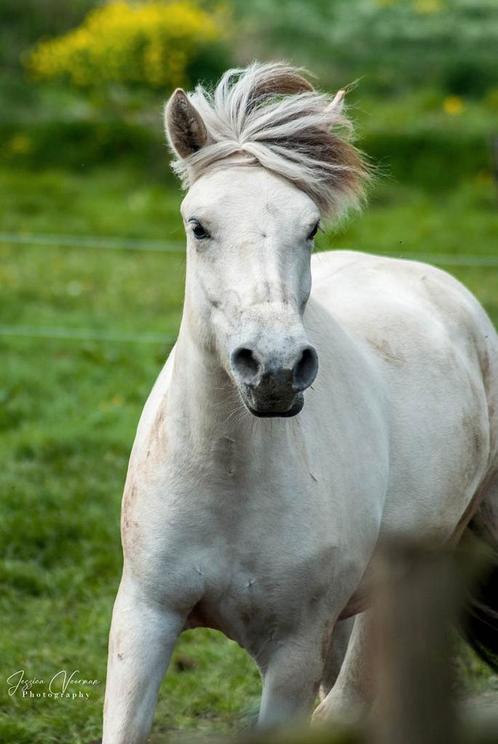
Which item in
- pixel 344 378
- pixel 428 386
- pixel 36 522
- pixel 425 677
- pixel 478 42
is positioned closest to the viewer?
pixel 425 677

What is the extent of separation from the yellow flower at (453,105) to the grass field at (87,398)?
6.49 ft

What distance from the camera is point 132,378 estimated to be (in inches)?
314

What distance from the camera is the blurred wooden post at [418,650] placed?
4.26ft

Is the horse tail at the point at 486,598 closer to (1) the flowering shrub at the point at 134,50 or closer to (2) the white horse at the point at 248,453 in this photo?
(2) the white horse at the point at 248,453

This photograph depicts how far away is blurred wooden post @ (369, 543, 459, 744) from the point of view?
1.30 meters

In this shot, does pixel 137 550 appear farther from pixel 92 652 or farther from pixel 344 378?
pixel 92 652

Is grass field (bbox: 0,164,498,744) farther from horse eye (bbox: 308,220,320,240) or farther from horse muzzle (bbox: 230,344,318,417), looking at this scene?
horse muzzle (bbox: 230,344,318,417)

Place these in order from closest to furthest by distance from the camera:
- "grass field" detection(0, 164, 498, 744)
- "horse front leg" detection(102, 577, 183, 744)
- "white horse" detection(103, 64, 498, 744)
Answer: "white horse" detection(103, 64, 498, 744), "horse front leg" detection(102, 577, 183, 744), "grass field" detection(0, 164, 498, 744)

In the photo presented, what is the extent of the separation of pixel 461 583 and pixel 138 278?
8.88 metres

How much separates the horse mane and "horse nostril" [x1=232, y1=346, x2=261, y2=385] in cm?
62

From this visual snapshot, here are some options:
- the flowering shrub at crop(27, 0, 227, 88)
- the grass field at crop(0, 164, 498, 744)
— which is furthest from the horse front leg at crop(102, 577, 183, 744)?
the flowering shrub at crop(27, 0, 227, 88)

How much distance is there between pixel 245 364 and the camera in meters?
2.74

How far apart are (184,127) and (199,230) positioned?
0.34 meters

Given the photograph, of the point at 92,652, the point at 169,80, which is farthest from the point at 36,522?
the point at 169,80
